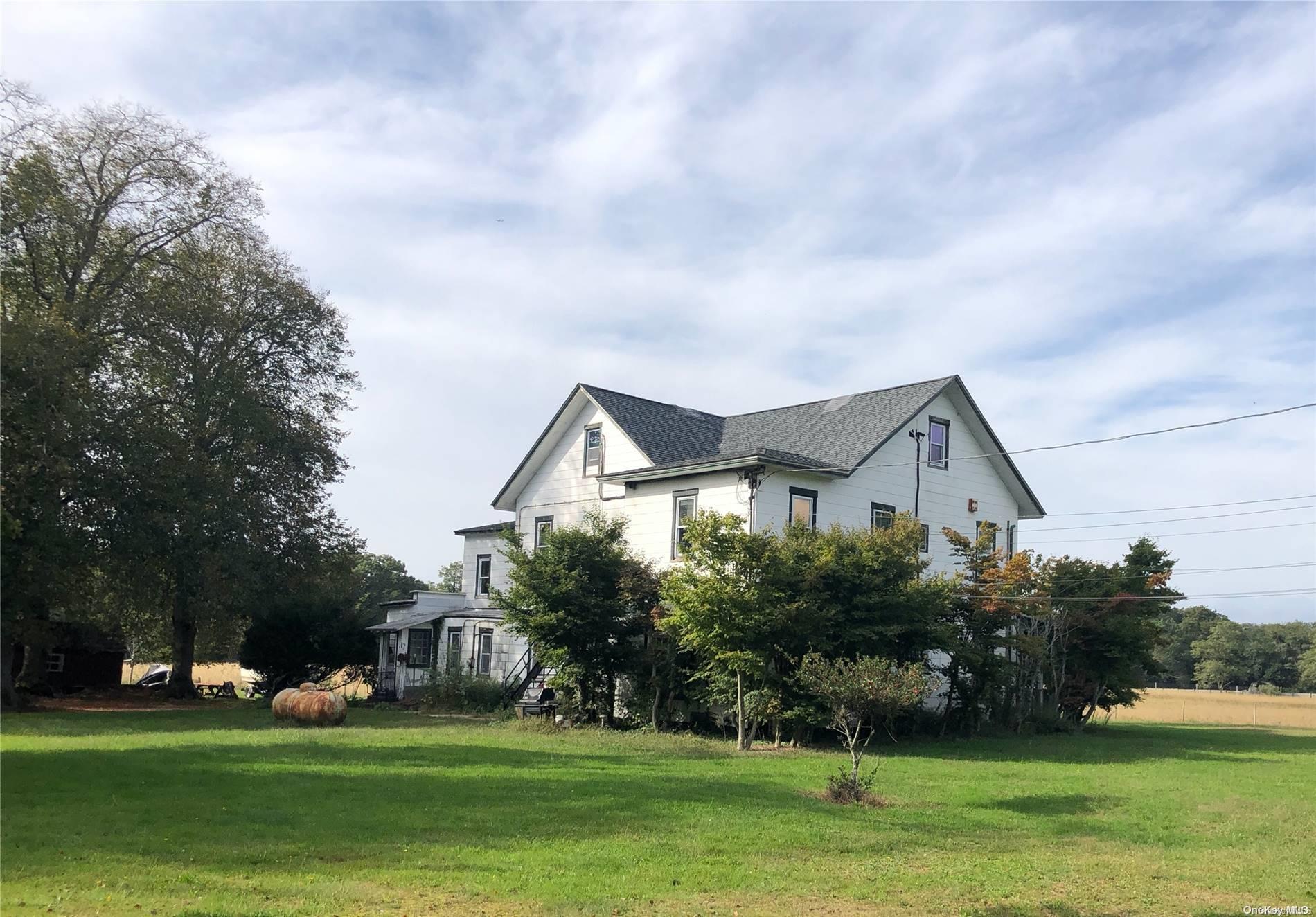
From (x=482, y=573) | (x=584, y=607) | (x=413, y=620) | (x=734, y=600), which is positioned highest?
(x=482, y=573)

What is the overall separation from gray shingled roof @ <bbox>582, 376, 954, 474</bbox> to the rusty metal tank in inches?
413

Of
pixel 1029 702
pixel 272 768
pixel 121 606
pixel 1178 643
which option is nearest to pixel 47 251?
pixel 121 606

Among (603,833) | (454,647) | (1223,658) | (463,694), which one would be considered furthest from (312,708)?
(1223,658)

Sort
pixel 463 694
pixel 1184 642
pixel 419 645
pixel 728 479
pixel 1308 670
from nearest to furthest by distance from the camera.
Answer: pixel 728 479 → pixel 463 694 → pixel 419 645 → pixel 1308 670 → pixel 1184 642

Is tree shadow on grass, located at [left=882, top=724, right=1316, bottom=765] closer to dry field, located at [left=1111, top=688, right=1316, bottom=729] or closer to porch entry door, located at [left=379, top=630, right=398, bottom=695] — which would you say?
dry field, located at [left=1111, top=688, right=1316, bottom=729]

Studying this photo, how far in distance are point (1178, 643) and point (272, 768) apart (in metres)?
90.6

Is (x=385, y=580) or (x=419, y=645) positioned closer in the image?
(x=419, y=645)

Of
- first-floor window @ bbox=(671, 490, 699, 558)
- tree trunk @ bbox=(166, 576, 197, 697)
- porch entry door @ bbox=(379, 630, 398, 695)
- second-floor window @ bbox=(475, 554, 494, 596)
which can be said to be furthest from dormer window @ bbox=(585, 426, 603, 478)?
tree trunk @ bbox=(166, 576, 197, 697)

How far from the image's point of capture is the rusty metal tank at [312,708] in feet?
78.9

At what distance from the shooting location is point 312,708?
951 inches

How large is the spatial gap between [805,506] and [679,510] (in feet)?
11.1

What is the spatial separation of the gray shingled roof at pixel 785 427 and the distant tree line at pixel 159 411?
1141 centimetres

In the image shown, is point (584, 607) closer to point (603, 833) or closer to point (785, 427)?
point (785, 427)

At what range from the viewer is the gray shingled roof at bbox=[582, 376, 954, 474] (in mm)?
29672
